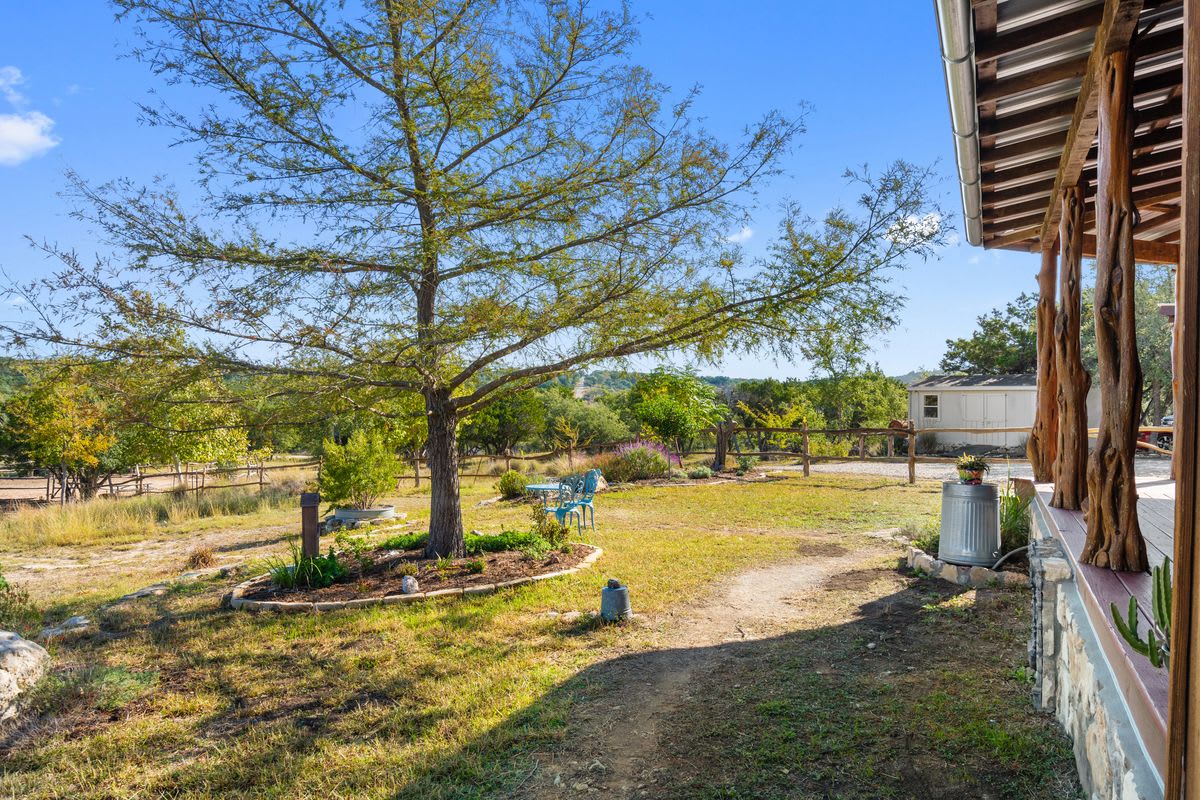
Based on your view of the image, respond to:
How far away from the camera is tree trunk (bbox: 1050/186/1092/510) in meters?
4.05

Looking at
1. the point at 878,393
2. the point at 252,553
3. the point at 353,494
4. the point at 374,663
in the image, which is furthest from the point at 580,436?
the point at 374,663

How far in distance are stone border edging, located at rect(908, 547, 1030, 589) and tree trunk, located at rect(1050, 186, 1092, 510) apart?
80.0 inches

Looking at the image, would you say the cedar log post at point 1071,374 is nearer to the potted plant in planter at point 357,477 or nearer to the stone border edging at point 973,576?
the stone border edging at point 973,576

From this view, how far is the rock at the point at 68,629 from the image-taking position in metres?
5.71

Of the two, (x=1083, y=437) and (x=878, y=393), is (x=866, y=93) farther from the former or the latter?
(x=878, y=393)

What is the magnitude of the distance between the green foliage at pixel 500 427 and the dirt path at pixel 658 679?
17911 mm

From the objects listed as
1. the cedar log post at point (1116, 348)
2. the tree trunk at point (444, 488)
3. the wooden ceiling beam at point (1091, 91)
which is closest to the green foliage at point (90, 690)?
the tree trunk at point (444, 488)

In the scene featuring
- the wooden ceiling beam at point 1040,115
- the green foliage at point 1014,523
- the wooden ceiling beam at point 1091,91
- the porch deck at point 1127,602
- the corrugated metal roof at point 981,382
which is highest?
the wooden ceiling beam at point 1040,115

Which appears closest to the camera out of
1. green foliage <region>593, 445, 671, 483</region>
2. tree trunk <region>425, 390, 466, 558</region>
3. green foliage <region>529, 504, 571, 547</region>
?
tree trunk <region>425, 390, 466, 558</region>

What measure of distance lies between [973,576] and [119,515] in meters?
13.4

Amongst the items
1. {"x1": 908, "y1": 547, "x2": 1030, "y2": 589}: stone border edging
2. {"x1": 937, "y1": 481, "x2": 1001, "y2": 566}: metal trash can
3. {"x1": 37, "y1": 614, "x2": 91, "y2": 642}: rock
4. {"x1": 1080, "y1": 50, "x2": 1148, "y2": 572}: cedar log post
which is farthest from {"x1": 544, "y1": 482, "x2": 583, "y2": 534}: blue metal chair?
{"x1": 1080, "y1": 50, "x2": 1148, "y2": 572}: cedar log post

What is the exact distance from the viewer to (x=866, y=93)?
707 centimetres

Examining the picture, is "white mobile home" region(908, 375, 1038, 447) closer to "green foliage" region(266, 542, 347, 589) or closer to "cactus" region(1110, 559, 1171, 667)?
"green foliage" region(266, 542, 347, 589)

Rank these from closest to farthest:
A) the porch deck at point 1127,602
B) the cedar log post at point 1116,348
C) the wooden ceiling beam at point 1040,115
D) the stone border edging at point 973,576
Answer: the porch deck at point 1127,602 < the cedar log post at point 1116,348 < the wooden ceiling beam at point 1040,115 < the stone border edging at point 973,576
